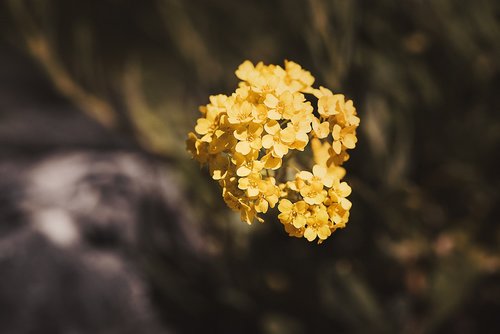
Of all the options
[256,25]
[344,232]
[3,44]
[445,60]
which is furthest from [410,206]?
[3,44]

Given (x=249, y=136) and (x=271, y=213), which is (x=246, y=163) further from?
(x=271, y=213)

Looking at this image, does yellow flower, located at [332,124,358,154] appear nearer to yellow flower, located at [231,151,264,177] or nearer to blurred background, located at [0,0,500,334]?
yellow flower, located at [231,151,264,177]

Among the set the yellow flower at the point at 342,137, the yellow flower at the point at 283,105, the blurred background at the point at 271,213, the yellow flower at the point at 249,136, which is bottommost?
the yellow flower at the point at 249,136

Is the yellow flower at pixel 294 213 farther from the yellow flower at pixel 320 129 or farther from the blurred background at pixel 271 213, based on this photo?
the blurred background at pixel 271 213

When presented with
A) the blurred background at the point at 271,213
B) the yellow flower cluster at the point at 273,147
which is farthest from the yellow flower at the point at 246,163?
the blurred background at the point at 271,213

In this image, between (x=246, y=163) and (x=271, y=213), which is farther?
(x=271, y=213)

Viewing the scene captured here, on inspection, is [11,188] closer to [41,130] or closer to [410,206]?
[41,130]

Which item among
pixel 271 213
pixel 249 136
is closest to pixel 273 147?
pixel 249 136
